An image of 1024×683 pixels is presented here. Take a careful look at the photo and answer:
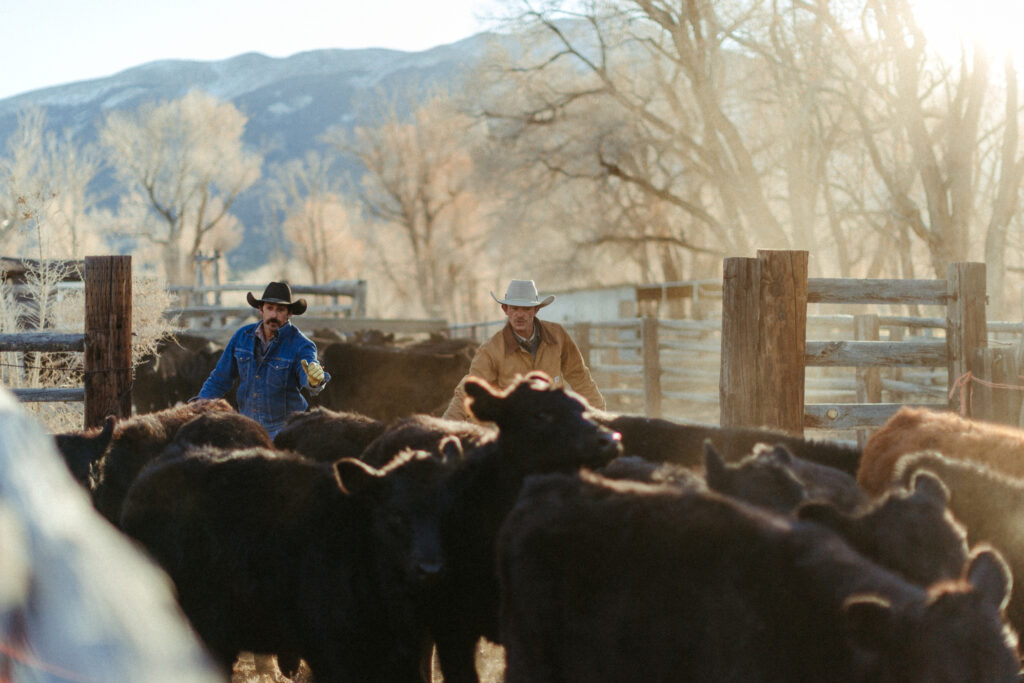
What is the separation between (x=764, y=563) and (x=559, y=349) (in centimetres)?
394

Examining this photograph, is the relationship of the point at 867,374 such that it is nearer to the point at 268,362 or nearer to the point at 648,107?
the point at 268,362

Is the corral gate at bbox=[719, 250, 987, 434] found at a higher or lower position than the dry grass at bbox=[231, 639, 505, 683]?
higher

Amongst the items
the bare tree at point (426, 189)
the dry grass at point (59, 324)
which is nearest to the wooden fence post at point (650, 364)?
the dry grass at point (59, 324)

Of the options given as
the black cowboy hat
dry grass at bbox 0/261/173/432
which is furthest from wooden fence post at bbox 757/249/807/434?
dry grass at bbox 0/261/173/432

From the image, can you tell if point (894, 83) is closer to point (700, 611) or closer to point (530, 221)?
point (530, 221)

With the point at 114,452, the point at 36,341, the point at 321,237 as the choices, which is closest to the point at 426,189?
the point at 321,237

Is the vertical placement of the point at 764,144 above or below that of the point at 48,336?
above

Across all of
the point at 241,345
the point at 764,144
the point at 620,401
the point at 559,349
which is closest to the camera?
the point at 559,349

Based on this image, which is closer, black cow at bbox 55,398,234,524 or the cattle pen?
→ black cow at bbox 55,398,234,524

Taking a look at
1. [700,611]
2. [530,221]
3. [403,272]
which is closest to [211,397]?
[700,611]

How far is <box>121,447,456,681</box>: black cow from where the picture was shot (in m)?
3.78

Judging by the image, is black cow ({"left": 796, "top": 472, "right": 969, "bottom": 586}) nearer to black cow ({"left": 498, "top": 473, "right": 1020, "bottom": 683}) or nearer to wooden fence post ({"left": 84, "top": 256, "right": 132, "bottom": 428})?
black cow ({"left": 498, "top": 473, "right": 1020, "bottom": 683})

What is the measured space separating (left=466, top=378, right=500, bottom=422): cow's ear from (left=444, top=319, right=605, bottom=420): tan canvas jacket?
1.94 meters

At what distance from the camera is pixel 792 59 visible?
2331cm
